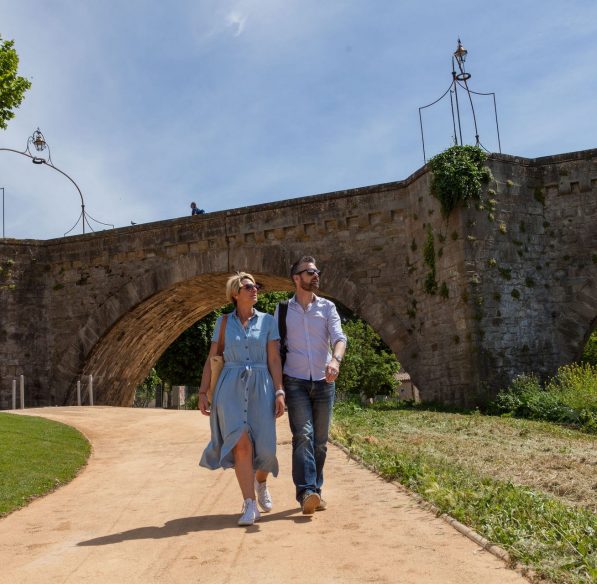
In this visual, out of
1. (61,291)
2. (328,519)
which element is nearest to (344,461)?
(328,519)

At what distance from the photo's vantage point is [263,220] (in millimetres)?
18828

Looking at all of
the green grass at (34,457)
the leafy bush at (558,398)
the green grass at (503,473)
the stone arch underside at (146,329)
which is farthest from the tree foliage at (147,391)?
the green grass at (503,473)

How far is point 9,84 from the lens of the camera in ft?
55.4

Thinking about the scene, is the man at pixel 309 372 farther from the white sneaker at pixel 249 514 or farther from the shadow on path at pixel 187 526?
the white sneaker at pixel 249 514

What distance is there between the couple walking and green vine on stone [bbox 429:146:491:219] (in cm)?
995

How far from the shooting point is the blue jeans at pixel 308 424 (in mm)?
5586

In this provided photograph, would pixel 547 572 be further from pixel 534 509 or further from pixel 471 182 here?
pixel 471 182

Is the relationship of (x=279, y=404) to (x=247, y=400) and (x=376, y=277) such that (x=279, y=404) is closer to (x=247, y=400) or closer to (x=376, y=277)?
(x=247, y=400)

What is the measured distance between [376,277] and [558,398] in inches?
208

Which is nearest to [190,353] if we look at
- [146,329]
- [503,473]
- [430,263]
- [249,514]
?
[146,329]

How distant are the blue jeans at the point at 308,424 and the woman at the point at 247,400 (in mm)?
152

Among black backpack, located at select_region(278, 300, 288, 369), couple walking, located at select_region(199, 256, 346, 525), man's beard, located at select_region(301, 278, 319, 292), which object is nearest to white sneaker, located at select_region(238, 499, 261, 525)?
couple walking, located at select_region(199, 256, 346, 525)

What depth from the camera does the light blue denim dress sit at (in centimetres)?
552

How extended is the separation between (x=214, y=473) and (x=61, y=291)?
590 inches
